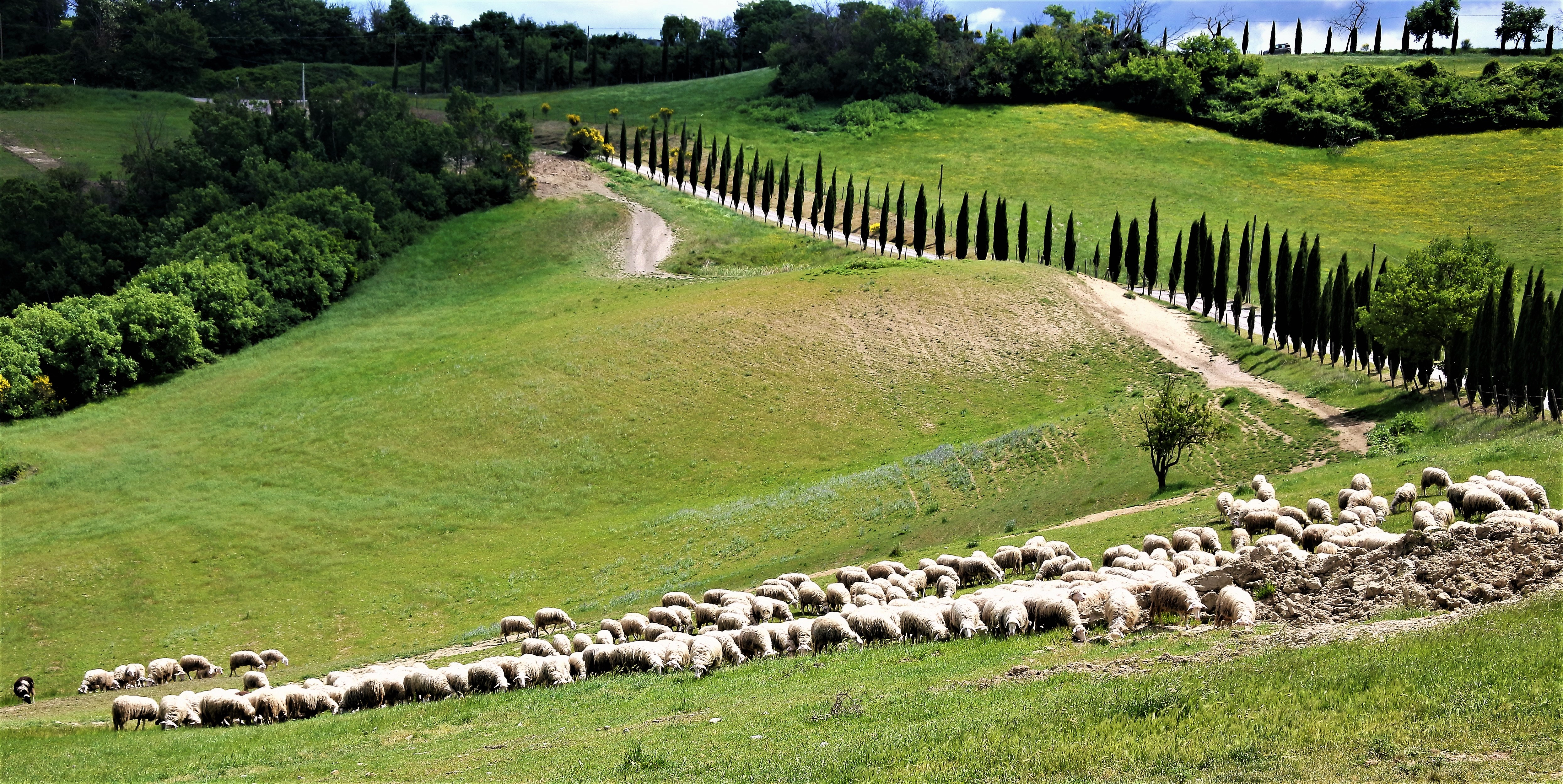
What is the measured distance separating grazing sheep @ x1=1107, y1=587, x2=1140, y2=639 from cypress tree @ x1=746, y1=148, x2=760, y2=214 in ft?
335

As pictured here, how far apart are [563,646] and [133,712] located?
9.95 meters

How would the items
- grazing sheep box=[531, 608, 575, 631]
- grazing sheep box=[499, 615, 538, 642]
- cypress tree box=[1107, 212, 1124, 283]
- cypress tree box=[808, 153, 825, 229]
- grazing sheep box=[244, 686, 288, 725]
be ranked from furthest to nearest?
cypress tree box=[808, 153, 825, 229] → cypress tree box=[1107, 212, 1124, 283] → grazing sheep box=[531, 608, 575, 631] → grazing sheep box=[499, 615, 538, 642] → grazing sheep box=[244, 686, 288, 725]

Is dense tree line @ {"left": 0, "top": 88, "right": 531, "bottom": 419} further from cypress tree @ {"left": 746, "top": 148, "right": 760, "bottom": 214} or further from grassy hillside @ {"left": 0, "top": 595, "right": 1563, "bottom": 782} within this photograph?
grassy hillside @ {"left": 0, "top": 595, "right": 1563, "bottom": 782}

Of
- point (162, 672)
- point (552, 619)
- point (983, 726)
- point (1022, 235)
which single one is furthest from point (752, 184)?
point (983, 726)

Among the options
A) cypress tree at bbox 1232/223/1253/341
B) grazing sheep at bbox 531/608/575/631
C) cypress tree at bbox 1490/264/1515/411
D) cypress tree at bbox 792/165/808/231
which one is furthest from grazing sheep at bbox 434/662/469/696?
cypress tree at bbox 792/165/808/231

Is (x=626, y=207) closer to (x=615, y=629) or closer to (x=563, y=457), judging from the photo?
(x=563, y=457)

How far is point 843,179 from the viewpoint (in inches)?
5251

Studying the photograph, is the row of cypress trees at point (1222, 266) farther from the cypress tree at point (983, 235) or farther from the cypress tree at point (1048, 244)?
the cypress tree at point (1048, 244)

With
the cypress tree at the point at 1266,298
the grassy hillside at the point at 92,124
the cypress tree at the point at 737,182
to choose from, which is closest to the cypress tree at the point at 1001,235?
the cypress tree at the point at 1266,298

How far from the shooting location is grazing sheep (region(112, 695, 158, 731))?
28109 mm

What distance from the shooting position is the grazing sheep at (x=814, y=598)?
111 ft

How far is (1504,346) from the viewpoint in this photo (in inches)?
2064

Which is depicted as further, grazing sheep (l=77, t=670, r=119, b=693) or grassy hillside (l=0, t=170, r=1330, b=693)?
grassy hillside (l=0, t=170, r=1330, b=693)

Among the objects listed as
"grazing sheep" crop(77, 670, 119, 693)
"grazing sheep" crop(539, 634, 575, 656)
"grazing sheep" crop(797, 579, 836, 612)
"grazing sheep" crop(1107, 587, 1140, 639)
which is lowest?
"grazing sheep" crop(77, 670, 119, 693)
